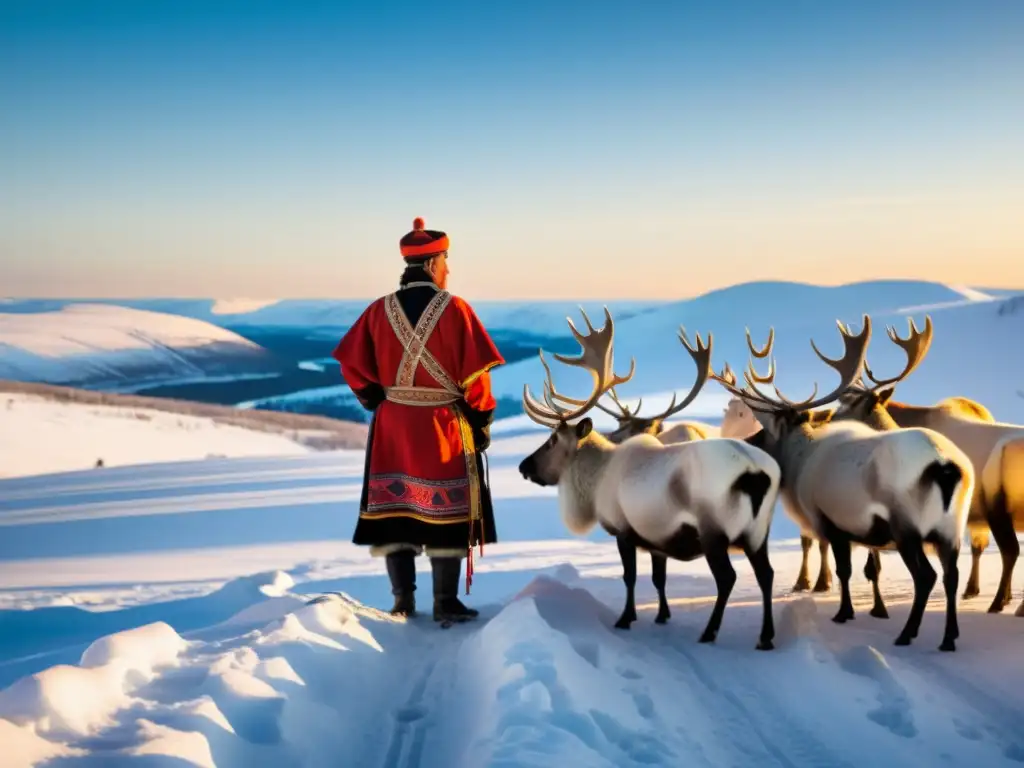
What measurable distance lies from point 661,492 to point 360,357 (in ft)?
6.61

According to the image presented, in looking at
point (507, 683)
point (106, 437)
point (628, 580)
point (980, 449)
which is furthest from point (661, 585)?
point (106, 437)

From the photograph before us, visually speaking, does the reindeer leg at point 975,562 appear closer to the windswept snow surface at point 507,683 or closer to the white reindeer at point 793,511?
the windswept snow surface at point 507,683

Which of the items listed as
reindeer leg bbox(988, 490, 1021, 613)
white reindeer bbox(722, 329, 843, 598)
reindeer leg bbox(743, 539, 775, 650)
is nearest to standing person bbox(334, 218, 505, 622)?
reindeer leg bbox(743, 539, 775, 650)

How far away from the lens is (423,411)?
5766 millimetres

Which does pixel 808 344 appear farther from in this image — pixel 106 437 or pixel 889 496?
pixel 889 496

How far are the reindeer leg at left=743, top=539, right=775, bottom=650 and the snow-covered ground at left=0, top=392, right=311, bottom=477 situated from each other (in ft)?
61.3

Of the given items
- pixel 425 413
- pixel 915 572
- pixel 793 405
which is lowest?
pixel 915 572

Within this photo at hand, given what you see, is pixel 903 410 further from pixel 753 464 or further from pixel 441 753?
pixel 441 753

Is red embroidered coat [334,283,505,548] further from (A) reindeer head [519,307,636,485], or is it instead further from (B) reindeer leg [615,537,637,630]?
(B) reindeer leg [615,537,637,630]

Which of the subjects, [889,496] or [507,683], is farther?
[889,496]

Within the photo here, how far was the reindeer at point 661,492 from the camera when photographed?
4.98 m

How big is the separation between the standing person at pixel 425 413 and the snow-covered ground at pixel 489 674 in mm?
477

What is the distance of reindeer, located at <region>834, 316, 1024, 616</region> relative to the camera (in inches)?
222

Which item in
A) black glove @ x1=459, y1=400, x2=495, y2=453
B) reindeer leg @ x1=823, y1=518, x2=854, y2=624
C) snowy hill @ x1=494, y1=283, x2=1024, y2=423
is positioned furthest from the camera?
snowy hill @ x1=494, y1=283, x2=1024, y2=423
